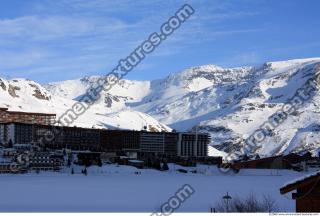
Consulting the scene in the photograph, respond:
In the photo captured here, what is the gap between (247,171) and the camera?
140 metres

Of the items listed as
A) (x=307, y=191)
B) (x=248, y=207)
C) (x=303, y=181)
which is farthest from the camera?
(x=248, y=207)

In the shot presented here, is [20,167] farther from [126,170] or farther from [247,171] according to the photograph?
[247,171]

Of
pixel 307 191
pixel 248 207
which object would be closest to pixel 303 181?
pixel 307 191

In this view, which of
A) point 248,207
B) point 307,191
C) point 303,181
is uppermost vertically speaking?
point 303,181

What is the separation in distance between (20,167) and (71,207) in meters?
75.9

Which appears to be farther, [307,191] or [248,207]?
[248,207]

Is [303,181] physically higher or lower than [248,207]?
higher

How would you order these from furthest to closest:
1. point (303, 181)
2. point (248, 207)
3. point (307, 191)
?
1. point (248, 207)
2. point (307, 191)
3. point (303, 181)

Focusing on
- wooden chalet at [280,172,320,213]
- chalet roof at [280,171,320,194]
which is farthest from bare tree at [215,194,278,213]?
chalet roof at [280,171,320,194]

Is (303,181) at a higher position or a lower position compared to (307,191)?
higher

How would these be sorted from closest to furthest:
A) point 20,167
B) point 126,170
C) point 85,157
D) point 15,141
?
point 20,167 → point 126,170 → point 85,157 → point 15,141

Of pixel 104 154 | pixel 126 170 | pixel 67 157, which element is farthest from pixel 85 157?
pixel 104 154

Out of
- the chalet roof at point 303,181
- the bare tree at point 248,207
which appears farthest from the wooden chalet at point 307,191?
the bare tree at point 248,207

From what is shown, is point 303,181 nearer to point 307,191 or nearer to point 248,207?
point 307,191
